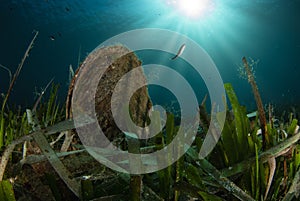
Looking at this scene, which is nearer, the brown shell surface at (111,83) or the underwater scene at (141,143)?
the underwater scene at (141,143)

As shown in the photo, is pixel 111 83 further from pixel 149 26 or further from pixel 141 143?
pixel 149 26

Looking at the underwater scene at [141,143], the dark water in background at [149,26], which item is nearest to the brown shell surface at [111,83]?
the underwater scene at [141,143]

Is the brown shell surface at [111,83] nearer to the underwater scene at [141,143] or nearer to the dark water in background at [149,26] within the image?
the underwater scene at [141,143]

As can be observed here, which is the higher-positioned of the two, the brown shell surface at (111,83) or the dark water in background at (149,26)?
the dark water in background at (149,26)

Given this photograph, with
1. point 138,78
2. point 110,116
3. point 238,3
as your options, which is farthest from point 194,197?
point 238,3

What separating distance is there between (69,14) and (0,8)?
10.3m

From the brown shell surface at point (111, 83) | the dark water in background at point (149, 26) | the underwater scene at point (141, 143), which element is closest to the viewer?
the underwater scene at point (141, 143)

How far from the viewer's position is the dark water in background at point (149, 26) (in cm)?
3597

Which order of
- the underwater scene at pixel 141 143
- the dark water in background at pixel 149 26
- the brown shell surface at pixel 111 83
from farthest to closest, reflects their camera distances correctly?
the dark water in background at pixel 149 26 → the brown shell surface at pixel 111 83 → the underwater scene at pixel 141 143

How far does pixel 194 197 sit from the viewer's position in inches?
45.5

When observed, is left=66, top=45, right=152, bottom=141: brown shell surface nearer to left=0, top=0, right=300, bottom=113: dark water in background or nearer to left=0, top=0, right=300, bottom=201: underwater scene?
left=0, top=0, right=300, bottom=201: underwater scene

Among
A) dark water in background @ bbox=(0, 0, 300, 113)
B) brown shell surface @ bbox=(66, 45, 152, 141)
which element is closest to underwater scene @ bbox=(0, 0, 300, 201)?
brown shell surface @ bbox=(66, 45, 152, 141)

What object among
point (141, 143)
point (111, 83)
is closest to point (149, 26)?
point (111, 83)

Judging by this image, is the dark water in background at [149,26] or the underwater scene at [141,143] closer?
the underwater scene at [141,143]
